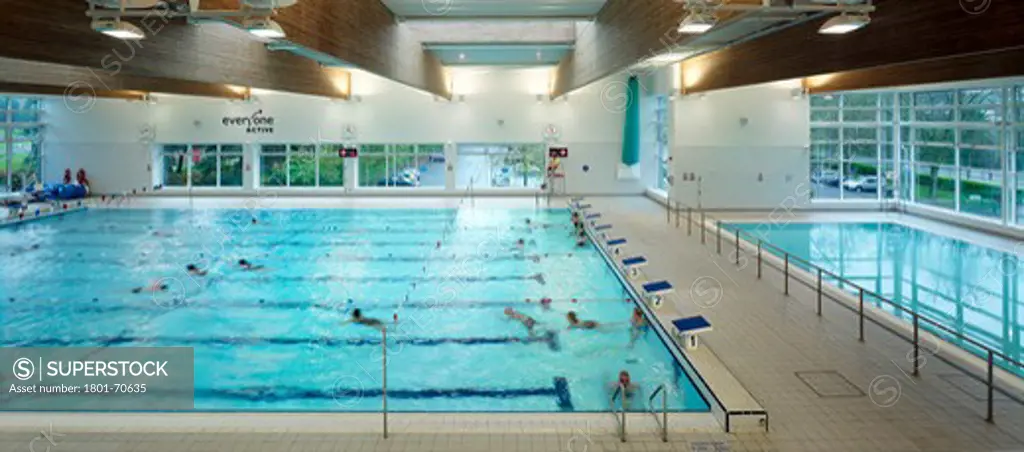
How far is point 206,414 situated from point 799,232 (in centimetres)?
1171

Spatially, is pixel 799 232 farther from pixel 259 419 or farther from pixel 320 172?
pixel 320 172

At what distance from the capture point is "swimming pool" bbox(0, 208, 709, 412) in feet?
20.5

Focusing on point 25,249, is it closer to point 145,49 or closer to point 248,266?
point 248,266

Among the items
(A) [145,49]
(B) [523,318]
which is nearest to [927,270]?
(B) [523,318]

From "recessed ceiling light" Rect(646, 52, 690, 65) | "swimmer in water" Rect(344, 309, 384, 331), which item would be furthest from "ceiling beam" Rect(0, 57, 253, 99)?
"recessed ceiling light" Rect(646, 52, 690, 65)

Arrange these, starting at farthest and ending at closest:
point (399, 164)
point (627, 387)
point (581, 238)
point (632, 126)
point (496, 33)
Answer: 1. point (399, 164)
2. point (632, 126)
3. point (496, 33)
4. point (581, 238)
5. point (627, 387)

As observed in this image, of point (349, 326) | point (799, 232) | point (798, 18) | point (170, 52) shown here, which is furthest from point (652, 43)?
point (799, 232)

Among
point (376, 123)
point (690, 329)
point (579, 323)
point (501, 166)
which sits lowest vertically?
point (579, 323)

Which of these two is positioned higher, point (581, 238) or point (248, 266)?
point (581, 238)

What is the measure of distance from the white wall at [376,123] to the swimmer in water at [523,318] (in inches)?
515

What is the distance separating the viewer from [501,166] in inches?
870

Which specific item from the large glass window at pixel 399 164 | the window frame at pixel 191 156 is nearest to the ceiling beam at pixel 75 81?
the window frame at pixel 191 156

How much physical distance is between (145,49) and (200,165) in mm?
16105

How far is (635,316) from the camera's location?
7766mm
